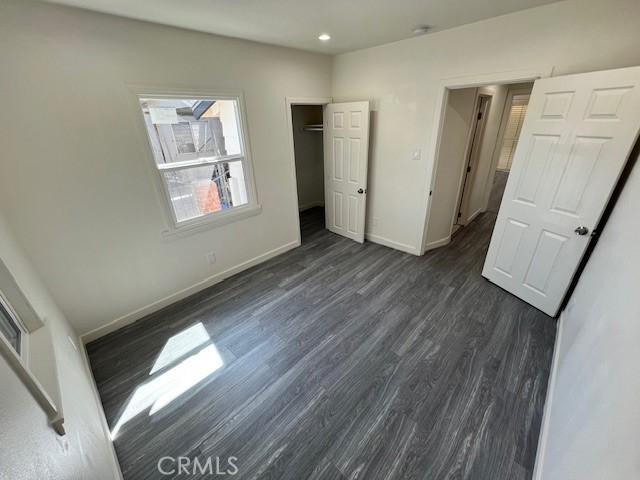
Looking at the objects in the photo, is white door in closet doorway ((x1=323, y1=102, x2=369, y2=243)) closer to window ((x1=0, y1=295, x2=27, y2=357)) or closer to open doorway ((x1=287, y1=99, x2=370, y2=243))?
open doorway ((x1=287, y1=99, x2=370, y2=243))

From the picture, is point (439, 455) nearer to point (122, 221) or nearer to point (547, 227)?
point (547, 227)

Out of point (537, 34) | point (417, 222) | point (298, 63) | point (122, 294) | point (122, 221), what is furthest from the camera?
point (417, 222)

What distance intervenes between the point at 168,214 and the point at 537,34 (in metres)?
3.59

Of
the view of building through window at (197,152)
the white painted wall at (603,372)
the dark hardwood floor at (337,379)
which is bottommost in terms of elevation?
the dark hardwood floor at (337,379)

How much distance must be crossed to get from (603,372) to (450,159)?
2.77 m

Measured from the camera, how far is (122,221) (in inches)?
90.4

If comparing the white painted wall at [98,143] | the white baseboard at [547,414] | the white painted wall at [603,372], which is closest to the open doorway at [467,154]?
the white painted wall at [603,372]

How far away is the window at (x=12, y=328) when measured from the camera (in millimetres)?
1069

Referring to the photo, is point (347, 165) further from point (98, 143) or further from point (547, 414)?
point (547, 414)

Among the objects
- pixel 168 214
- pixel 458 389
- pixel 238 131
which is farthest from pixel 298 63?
pixel 458 389

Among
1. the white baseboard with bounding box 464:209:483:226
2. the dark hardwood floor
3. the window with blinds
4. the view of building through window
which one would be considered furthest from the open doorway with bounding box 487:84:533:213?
the view of building through window

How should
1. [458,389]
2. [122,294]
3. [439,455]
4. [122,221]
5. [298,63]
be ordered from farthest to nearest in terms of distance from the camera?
[298,63], [122,294], [122,221], [458,389], [439,455]

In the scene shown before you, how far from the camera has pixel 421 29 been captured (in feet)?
8.14

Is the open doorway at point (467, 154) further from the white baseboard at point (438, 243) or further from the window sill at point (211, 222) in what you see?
the window sill at point (211, 222)
